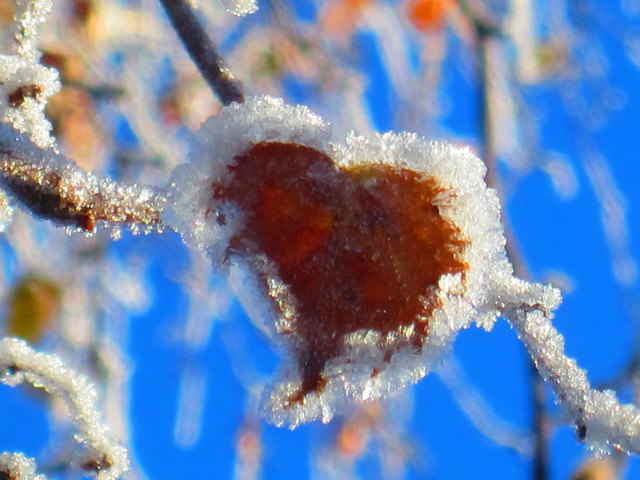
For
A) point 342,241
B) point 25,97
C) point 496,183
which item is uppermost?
point 496,183

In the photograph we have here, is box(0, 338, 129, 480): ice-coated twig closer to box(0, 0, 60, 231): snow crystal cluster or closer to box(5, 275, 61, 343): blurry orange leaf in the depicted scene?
box(0, 0, 60, 231): snow crystal cluster

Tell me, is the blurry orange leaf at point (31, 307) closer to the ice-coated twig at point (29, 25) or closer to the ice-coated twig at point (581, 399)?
the ice-coated twig at point (29, 25)

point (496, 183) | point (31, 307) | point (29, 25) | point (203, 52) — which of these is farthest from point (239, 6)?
point (31, 307)

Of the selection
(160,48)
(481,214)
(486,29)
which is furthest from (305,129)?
(160,48)

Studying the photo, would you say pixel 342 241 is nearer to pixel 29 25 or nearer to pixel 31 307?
pixel 29 25

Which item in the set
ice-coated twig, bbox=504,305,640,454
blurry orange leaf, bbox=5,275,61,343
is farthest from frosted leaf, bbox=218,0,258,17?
blurry orange leaf, bbox=5,275,61,343

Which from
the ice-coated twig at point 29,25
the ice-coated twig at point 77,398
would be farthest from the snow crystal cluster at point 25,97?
the ice-coated twig at point 77,398

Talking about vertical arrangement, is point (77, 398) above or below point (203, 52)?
below
